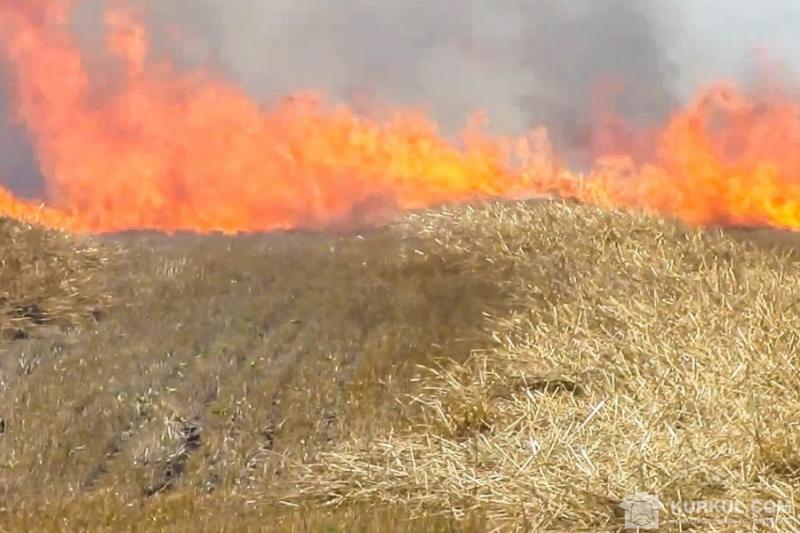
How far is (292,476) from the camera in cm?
812

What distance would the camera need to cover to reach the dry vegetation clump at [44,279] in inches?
501

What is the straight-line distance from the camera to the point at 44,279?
13914mm

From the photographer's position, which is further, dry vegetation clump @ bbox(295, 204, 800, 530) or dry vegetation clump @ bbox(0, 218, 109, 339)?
dry vegetation clump @ bbox(0, 218, 109, 339)

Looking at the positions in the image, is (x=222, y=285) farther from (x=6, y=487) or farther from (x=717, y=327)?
(x=717, y=327)

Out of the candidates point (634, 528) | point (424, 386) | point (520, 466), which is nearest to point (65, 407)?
point (424, 386)

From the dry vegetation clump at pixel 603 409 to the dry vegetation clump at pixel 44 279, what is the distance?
613cm

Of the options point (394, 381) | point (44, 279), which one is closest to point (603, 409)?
point (394, 381)

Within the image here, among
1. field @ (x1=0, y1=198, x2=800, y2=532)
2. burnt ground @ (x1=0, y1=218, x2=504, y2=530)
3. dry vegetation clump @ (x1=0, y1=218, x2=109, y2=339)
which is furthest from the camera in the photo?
dry vegetation clump @ (x1=0, y1=218, x2=109, y2=339)

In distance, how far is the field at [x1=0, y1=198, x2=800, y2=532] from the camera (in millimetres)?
6711

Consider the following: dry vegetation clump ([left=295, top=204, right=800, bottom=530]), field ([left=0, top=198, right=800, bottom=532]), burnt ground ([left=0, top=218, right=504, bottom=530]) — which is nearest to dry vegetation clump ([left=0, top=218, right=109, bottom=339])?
field ([left=0, top=198, right=800, bottom=532])

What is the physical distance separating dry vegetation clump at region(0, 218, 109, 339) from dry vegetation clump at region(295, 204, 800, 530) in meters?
6.13

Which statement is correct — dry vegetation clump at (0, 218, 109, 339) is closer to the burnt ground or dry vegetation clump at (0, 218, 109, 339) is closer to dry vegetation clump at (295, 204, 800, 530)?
the burnt ground

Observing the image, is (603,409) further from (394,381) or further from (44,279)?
(44,279)

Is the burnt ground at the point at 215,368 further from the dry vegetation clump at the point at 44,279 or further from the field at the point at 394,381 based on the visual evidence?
the dry vegetation clump at the point at 44,279
